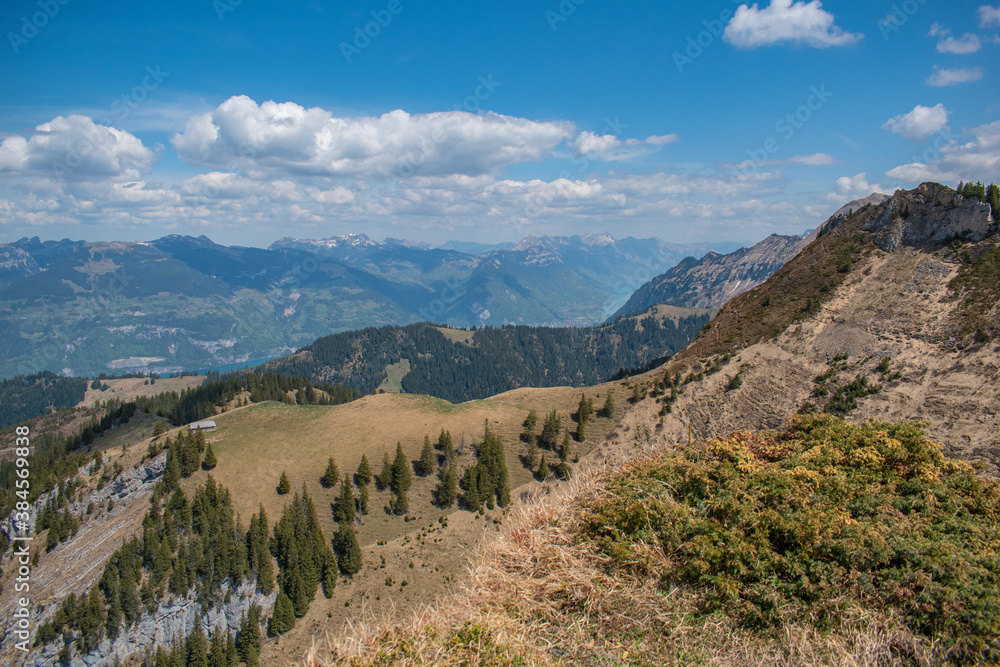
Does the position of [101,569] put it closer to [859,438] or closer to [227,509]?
[227,509]

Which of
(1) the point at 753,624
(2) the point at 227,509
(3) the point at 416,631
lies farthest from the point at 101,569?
(1) the point at 753,624

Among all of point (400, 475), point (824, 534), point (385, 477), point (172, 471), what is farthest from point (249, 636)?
point (824, 534)

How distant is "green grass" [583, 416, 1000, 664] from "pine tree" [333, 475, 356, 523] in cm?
7441

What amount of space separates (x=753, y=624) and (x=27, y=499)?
12934 centimetres

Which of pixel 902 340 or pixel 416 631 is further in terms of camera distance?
pixel 902 340

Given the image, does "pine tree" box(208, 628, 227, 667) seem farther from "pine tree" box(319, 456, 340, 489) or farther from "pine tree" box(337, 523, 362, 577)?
"pine tree" box(319, 456, 340, 489)

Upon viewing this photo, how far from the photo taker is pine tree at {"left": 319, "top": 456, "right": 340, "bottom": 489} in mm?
84188

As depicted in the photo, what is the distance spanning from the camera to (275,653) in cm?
6406

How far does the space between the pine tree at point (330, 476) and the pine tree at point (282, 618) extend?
2062 centimetres

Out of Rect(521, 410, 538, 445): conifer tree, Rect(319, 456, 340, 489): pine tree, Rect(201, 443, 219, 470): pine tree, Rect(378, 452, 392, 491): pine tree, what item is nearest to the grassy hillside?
Rect(521, 410, 538, 445): conifer tree

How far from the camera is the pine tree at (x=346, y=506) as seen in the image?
256ft

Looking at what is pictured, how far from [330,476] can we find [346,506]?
8.05 meters

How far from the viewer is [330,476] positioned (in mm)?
84125

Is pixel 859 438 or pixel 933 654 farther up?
pixel 859 438
